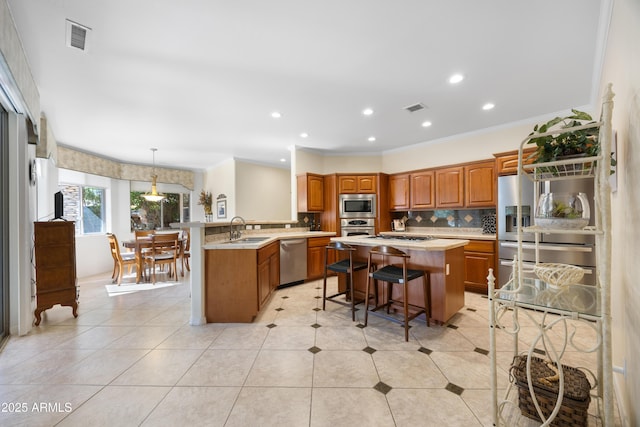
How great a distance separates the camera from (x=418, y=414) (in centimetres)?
152

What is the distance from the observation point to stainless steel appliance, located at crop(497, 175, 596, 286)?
9.55 feet

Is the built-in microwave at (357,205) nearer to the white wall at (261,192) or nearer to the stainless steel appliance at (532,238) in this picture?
the stainless steel appliance at (532,238)

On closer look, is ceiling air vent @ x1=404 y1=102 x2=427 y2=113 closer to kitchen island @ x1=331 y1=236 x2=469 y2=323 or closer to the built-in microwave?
kitchen island @ x1=331 y1=236 x2=469 y2=323

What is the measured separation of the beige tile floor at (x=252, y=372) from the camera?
1.53 metres

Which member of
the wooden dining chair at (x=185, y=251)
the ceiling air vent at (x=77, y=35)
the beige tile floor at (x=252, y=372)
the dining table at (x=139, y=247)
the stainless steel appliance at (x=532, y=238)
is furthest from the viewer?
the wooden dining chair at (x=185, y=251)

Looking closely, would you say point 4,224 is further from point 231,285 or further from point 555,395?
point 555,395

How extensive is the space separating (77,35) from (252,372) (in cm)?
298

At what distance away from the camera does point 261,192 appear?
6.88 meters

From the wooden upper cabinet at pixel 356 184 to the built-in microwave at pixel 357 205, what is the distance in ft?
0.34

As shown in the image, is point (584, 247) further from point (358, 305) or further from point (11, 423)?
point (11, 423)

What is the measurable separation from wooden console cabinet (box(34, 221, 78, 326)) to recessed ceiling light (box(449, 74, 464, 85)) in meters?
4.59

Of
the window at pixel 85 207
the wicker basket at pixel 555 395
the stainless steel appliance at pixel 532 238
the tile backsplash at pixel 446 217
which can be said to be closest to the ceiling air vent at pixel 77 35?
the wicker basket at pixel 555 395

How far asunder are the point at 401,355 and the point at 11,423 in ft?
8.45

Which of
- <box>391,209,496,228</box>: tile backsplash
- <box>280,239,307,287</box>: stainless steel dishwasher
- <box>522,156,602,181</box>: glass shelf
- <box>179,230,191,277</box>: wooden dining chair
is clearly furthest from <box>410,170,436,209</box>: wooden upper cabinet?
<box>179,230,191,277</box>: wooden dining chair
